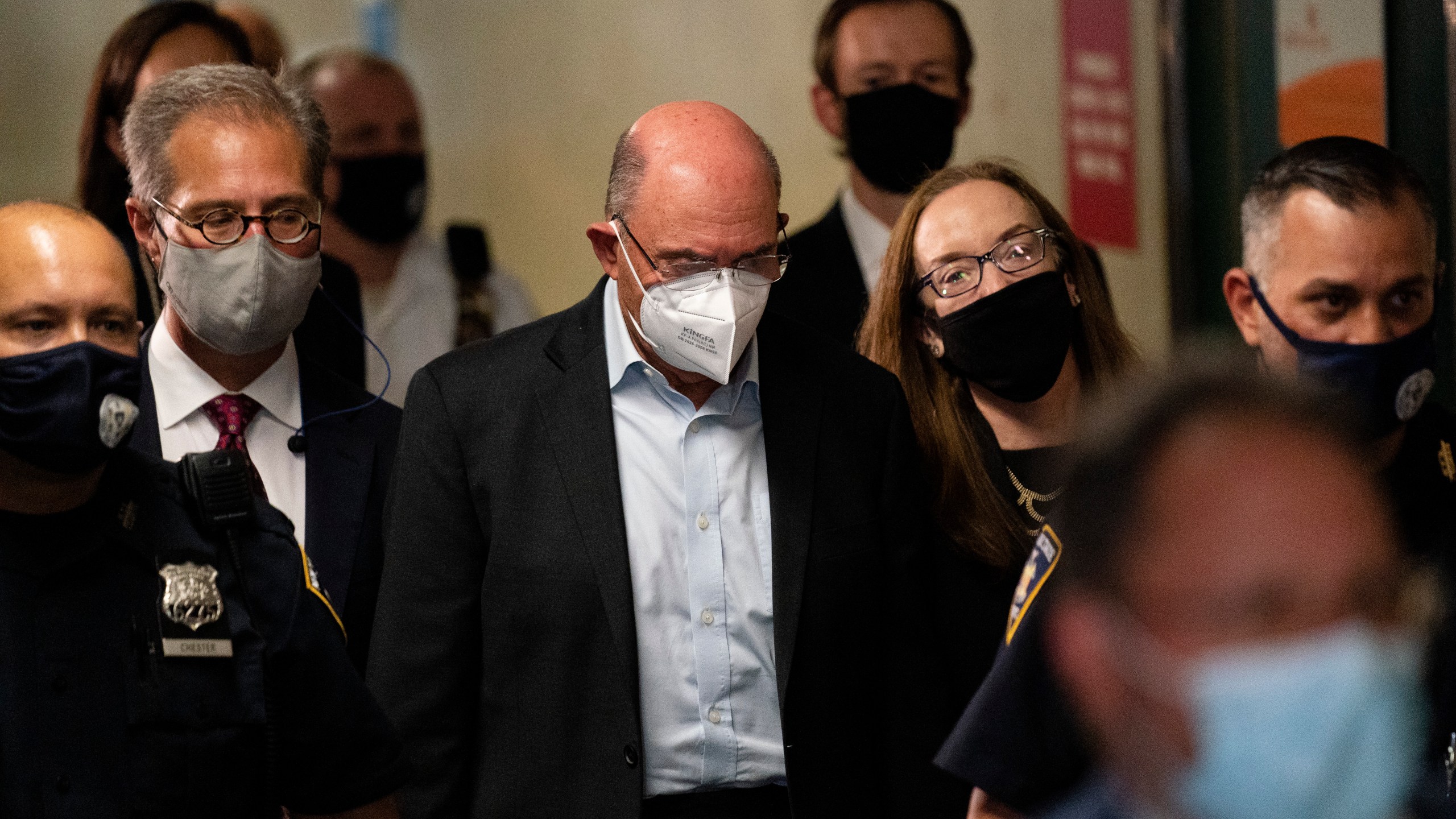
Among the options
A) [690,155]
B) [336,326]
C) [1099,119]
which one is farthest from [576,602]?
[1099,119]

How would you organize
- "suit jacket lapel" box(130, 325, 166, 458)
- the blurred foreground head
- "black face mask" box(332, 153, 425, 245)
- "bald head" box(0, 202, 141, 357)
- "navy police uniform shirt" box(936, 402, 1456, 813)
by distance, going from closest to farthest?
the blurred foreground head → "navy police uniform shirt" box(936, 402, 1456, 813) → "bald head" box(0, 202, 141, 357) → "suit jacket lapel" box(130, 325, 166, 458) → "black face mask" box(332, 153, 425, 245)

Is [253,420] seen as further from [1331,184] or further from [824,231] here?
[1331,184]

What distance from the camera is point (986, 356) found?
114 inches

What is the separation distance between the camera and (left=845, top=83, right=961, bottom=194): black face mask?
3797 mm

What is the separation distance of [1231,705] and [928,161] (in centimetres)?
305

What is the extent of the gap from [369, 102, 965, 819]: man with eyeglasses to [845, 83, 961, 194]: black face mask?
1246 millimetres

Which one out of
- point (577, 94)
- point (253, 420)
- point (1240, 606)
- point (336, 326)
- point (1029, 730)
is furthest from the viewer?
point (577, 94)

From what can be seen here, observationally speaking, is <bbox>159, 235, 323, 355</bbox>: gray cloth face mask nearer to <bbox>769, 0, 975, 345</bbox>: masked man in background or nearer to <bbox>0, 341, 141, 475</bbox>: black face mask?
<bbox>0, 341, 141, 475</bbox>: black face mask

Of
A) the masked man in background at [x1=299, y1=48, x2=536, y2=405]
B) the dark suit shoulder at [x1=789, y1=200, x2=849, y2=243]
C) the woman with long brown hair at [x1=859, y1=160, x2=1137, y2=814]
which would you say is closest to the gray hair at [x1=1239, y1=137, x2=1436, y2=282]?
the woman with long brown hair at [x1=859, y1=160, x2=1137, y2=814]

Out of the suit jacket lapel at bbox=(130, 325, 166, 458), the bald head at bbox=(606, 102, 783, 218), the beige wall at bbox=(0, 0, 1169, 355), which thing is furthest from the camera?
the beige wall at bbox=(0, 0, 1169, 355)

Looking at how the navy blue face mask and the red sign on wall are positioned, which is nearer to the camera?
the navy blue face mask

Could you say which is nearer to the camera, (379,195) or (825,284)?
(825,284)

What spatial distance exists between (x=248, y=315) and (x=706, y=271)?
828 mm

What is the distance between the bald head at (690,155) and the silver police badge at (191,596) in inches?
36.8
